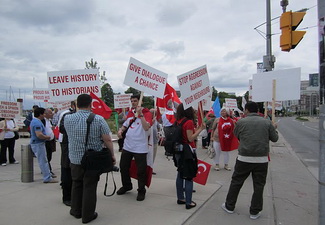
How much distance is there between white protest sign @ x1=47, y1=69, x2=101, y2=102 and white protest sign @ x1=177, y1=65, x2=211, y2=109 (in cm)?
227

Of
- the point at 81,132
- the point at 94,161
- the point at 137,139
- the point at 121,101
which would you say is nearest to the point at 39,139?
the point at 137,139

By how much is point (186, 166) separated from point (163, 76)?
6.97 ft

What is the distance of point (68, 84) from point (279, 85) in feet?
16.1

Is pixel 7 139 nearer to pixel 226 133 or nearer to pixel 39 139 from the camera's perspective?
pixel 39 139

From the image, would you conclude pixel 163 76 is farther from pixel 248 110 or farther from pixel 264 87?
pixel 264 87

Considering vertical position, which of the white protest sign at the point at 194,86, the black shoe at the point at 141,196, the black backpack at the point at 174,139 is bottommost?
the black shoe at the point at 141,196

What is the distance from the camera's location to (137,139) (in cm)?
498

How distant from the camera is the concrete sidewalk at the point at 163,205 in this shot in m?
4.06

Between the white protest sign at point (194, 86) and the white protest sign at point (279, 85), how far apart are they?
2.11m

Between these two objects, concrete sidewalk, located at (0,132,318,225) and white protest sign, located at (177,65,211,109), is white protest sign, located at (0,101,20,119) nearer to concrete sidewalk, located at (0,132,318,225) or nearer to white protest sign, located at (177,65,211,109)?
concrete sidewalk, located at (0,132,318,225)

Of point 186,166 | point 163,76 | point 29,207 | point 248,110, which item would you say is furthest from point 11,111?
point 248,110

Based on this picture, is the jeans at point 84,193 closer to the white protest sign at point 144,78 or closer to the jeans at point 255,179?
the white protest sign at point 144,78

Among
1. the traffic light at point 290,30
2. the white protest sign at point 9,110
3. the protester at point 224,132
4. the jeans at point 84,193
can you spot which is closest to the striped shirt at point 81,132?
the jeans at point 84,193

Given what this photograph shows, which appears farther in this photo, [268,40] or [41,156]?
[268,40]
